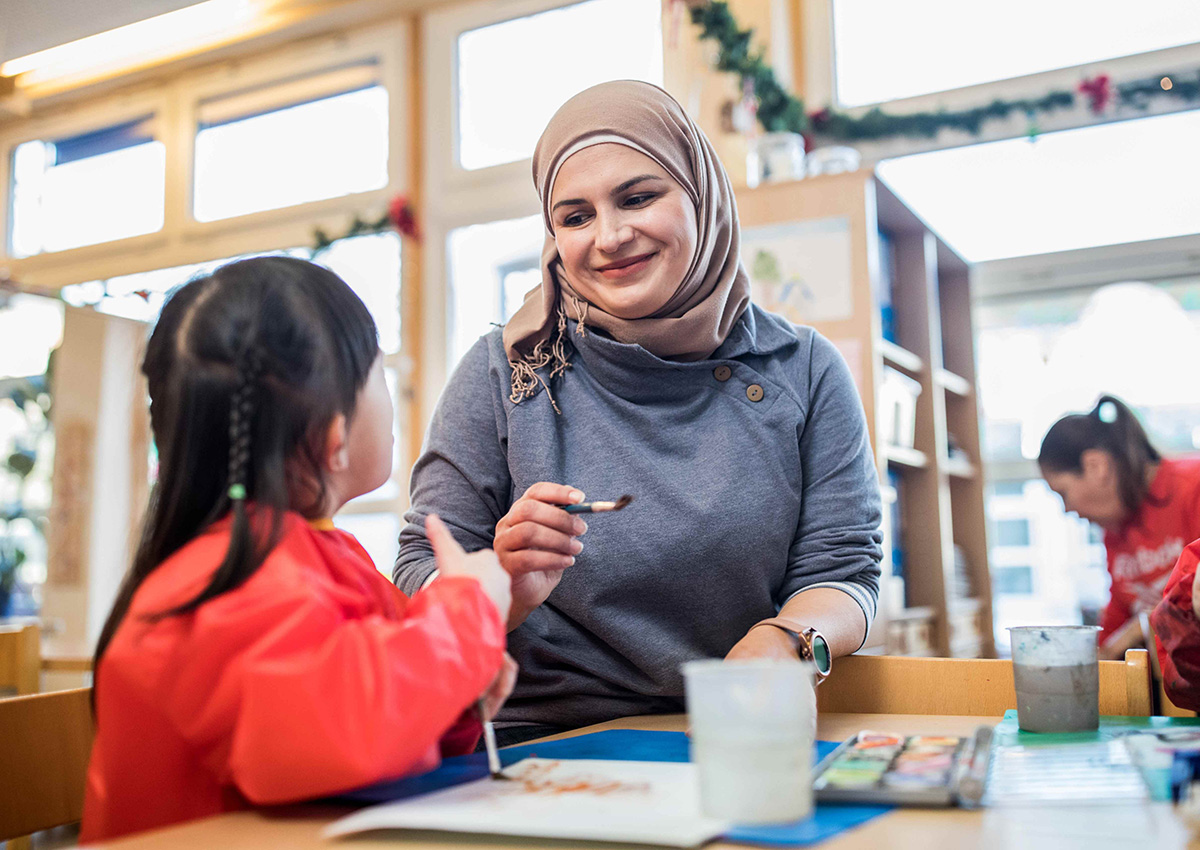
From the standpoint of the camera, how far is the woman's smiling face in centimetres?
129

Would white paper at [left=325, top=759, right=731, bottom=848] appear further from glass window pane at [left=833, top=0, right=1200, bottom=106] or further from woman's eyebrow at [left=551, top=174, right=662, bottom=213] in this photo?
glass window pane at [left=833, top=0, right=1200, bottom=106]

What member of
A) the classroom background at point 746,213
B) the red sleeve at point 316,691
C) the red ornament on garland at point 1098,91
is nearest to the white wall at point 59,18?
the classroom background at point 746,213

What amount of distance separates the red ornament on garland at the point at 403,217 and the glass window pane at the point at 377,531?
118 cm

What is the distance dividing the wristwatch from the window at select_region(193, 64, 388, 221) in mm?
3902

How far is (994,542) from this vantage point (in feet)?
13.7

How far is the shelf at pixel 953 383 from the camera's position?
3.64 m

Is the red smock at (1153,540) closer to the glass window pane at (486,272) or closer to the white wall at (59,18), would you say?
the glass window pane at (486,272)

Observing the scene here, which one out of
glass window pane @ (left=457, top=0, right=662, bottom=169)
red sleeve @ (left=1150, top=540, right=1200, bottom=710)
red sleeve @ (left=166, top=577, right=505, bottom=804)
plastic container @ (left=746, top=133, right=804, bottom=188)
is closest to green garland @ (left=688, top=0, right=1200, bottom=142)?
plastic container @ (left=746, top=133, right=804, bottom=188)

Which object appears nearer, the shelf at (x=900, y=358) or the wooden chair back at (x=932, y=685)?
the wooden chair back at (x=932, y=685)

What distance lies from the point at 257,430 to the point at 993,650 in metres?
3.63

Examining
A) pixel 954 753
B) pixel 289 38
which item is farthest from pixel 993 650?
pixel 289 38

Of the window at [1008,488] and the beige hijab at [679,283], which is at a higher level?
the beige hijab at [679,283]

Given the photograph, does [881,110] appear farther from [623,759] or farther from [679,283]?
[623,759]

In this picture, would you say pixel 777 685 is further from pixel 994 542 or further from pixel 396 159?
pixel 396 159
